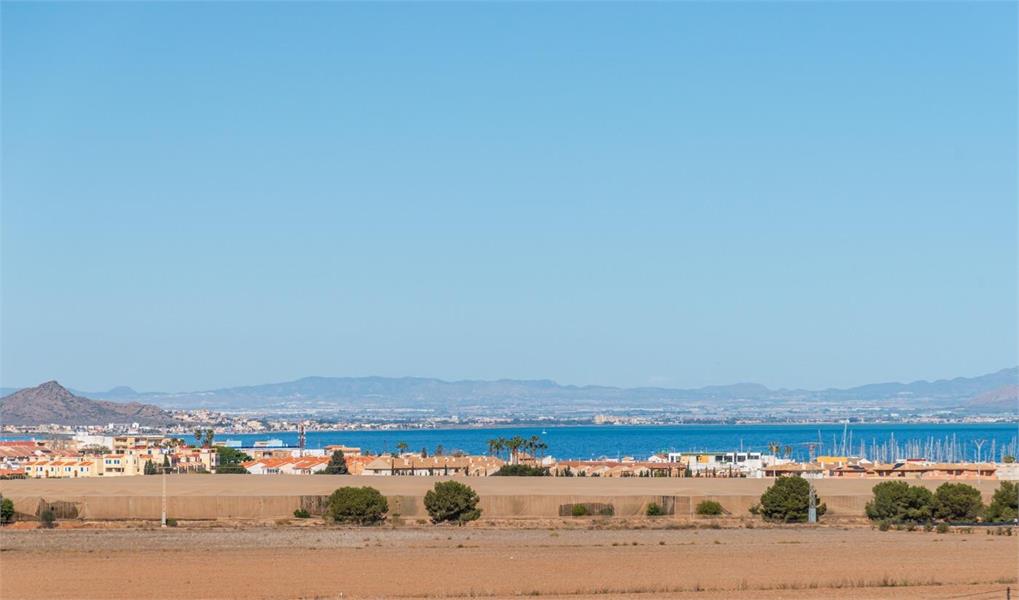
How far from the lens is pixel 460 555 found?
116 feet

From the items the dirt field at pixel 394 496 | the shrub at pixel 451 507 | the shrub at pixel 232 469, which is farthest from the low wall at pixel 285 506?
the shrub at pixel 232 469

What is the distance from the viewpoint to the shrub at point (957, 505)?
47406 mm

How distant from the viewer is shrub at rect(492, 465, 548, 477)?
71375 millimetres

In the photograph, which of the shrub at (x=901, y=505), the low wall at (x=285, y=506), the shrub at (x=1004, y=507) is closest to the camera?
the shrub at (x=901, y=505)

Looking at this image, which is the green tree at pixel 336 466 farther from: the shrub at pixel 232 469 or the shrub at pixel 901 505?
the shrub at pixel 901 505

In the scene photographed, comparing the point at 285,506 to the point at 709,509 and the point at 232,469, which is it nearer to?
the point at 709,509

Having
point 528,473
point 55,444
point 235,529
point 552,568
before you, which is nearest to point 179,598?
point 552,568

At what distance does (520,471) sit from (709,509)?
22.8 metres

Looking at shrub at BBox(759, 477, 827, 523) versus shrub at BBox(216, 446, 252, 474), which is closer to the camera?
shrub at BBox(759, 477, 827, 523)

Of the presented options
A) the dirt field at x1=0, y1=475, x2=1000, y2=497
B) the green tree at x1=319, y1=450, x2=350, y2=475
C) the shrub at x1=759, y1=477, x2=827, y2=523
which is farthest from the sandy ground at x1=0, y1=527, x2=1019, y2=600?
the green tree at x1=319, y1=450, x2=350, y2=475

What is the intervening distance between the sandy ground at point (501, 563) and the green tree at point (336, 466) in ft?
115

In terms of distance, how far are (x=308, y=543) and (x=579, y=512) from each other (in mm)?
13983

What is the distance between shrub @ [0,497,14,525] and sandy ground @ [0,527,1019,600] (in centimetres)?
430

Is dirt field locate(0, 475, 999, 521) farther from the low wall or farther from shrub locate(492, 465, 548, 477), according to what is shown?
shrub locate(492, 465, 548, 477)
